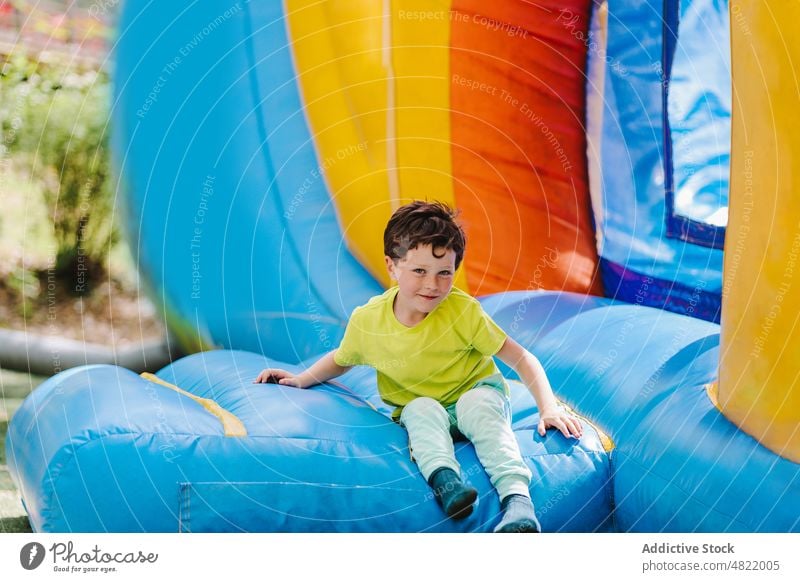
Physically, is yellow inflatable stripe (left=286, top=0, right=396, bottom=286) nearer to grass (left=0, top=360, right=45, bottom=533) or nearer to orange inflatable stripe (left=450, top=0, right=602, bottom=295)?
orange inflatable stripe (left=450, top=0, right=602, bottom=295)

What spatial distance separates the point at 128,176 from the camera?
7.12ft

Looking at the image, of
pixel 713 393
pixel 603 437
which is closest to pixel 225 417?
pixel 603 437

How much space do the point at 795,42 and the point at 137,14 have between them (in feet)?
4.38

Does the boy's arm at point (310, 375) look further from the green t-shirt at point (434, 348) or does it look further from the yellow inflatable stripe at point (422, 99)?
the yellow inflatable stripe at point (422, 99)

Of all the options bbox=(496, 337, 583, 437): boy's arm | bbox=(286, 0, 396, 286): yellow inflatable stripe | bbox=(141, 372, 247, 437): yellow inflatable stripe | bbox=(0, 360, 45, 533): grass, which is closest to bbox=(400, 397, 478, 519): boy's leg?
bbox=(496, 337, 583, 437): boy's arm

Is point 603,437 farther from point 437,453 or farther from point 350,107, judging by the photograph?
point 350,107

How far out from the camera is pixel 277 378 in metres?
1.77

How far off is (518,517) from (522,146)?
113cm

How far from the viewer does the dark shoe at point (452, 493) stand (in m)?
1.38

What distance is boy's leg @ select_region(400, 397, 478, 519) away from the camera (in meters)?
1.38

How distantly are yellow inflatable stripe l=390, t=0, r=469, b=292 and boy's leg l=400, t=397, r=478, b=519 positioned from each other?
2.77 feet

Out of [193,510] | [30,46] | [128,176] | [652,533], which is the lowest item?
[652,533]

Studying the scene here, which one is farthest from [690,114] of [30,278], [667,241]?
[30,278]
